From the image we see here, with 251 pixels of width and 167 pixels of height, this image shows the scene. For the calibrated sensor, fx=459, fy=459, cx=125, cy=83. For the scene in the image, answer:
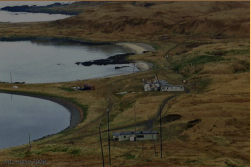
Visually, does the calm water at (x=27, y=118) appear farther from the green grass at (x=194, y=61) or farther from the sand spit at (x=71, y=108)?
the green grass at (x=194, y=61)

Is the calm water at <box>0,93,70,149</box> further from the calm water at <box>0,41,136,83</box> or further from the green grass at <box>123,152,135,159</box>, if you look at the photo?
the green grass at <box>123,152,135,159</box>

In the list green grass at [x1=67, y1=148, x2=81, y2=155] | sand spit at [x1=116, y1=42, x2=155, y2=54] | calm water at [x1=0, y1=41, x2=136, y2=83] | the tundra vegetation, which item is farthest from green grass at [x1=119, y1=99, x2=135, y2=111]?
sand spit at [x1=116, y1=42, x2=155, y2=54]

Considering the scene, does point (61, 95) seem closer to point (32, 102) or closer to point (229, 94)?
point (32, 102)

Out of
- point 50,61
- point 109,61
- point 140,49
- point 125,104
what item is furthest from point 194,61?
point 50,61

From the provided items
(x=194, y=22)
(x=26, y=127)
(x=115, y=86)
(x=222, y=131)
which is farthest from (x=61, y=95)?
(x=194, y=22)

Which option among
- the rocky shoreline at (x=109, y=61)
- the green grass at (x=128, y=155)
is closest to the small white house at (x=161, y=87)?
the green grass at (x=128, y=155)

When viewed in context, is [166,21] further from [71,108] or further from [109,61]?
[71,108]

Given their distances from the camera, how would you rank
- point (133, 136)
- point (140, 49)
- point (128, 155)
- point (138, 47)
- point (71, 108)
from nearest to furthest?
point (128, 155), point (133, 136), point (71, 108), point (140, 49), point (138, 47)
